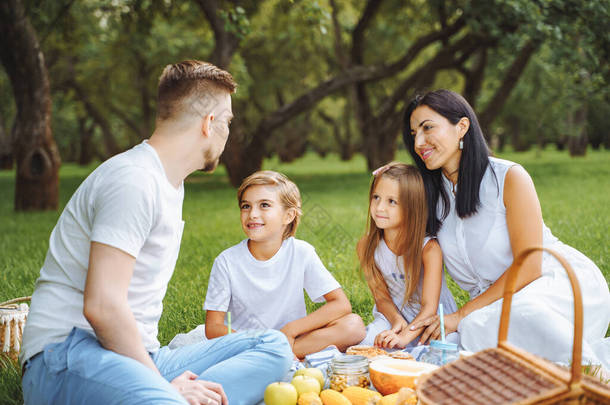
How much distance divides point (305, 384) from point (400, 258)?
1.30m

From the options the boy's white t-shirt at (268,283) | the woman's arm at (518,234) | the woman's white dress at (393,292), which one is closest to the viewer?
the woman's arm at (518,234)

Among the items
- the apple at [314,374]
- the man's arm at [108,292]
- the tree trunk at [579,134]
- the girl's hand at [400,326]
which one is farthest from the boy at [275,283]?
the tree trunk at [579,134]

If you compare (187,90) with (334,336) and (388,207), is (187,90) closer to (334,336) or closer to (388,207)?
(388,207)

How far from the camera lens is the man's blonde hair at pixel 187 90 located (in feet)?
7.97

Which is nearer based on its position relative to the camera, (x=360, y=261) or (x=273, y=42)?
(x=360, y=261)

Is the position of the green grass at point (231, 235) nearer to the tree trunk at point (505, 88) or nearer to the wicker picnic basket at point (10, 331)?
the wicker picnic basket at point (10, 331)

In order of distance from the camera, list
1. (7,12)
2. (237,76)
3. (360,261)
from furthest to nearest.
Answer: (237,76)
(7,12)
(360,261)

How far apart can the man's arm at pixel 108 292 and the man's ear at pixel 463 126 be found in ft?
7.10

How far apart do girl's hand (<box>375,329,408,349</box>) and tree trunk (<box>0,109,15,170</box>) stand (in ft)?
85.4

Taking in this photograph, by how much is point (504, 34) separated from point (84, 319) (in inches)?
416

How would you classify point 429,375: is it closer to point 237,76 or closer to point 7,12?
point 7,12

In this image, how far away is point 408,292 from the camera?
367cm

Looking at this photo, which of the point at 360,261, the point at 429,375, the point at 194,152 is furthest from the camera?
the point at 360,261

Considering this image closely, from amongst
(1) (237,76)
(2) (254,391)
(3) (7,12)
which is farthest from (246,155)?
(2) (254,391)
